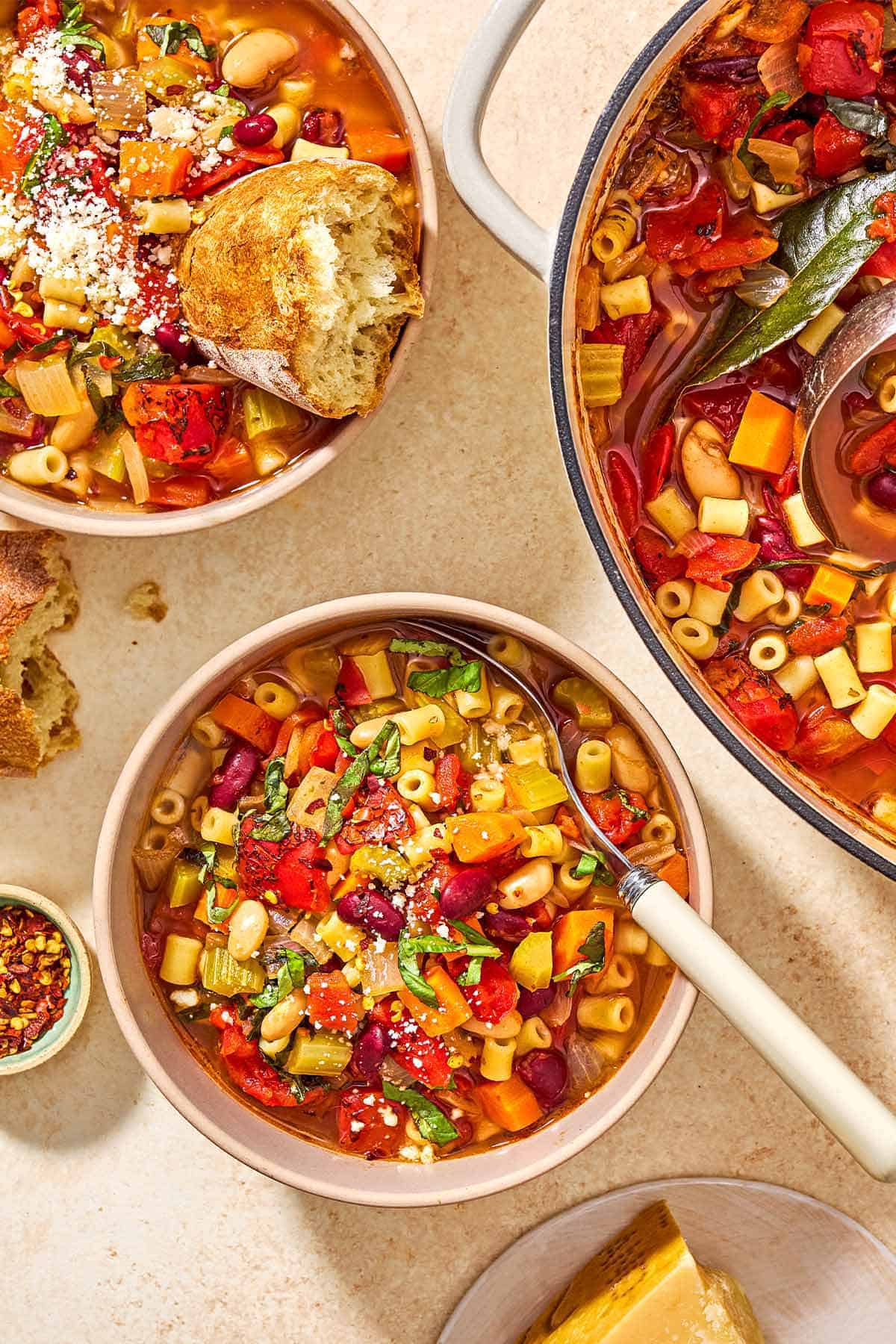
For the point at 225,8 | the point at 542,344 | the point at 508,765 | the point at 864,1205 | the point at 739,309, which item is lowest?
the point at 864,1205

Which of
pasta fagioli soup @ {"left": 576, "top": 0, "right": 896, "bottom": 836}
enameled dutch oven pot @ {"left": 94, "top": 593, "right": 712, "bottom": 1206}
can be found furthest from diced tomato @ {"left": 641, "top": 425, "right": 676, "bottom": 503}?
enameled dutch oven pot @ {"left": 94, "top": 593, "right": 712, "bottom": 1206}

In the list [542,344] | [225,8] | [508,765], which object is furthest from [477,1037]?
[225,8]

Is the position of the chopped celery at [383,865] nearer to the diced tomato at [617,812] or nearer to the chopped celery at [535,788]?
the chopped celery at [535,788]

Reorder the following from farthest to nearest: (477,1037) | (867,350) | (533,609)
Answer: (533,609)
(477,1037)
(867,350)

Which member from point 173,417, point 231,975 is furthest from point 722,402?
point 231,975

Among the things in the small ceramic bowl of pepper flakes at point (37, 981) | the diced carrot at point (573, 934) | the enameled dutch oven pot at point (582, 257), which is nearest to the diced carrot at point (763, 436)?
the enameled dutch oven pot at point (582, 257)

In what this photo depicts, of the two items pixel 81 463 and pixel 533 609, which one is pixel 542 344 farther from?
pixel 81 463
